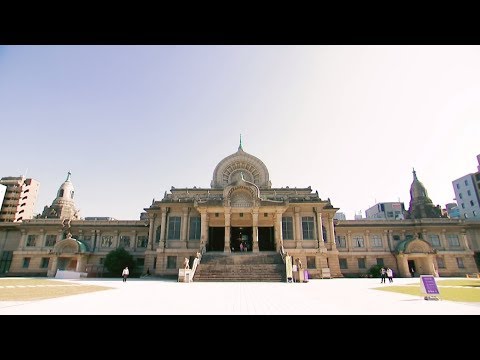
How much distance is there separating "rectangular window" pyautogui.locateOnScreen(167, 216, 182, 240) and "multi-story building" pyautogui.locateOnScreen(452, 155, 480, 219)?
218 feet

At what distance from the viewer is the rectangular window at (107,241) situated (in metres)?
41.0

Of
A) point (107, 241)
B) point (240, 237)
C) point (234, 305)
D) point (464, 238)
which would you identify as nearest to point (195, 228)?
point (240, 237)

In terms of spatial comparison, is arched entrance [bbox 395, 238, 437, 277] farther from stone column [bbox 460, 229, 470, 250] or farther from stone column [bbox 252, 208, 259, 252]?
stone column [bbox 252, 208, 259, 252]

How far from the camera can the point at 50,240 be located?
4088 centimetres

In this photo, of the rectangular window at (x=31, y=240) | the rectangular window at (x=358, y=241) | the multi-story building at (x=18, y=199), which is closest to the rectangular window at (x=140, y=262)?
the rectangular window at (x=31, y=240)

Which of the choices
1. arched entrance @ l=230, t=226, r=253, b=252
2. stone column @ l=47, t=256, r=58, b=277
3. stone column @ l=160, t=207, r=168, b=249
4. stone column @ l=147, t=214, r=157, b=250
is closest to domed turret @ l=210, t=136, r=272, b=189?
arched entrance @ l=230, t=226, r=253, b=252

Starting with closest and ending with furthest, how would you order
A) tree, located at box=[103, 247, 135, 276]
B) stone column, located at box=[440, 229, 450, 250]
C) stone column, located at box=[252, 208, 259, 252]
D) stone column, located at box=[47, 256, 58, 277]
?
stone column, located at box=[252, 208, 259, 252], tree, located at box=[103, 247, 135, 276], stone column, located at box=[47, 256, 58, 277], stone column, located at box=[440, 229, 450, 250]

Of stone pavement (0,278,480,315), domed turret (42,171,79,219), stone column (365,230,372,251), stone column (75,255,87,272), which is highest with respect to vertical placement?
domed turret (42,171,79,219)

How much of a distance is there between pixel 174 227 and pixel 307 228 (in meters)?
16.4

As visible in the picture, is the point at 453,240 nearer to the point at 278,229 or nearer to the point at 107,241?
the point at 278,229

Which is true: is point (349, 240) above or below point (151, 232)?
below

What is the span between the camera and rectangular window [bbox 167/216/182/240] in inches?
1361
